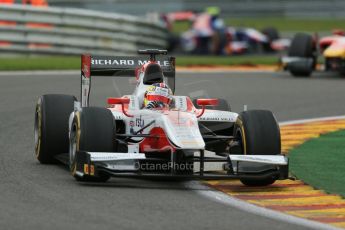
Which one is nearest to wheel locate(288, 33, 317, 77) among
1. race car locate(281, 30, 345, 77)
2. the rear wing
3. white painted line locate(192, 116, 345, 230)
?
race car locate(281, 30, 345, 77)

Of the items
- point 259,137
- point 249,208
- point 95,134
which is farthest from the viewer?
point 259,137

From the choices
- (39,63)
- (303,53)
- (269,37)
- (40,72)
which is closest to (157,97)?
(40,72)

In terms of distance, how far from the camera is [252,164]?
1048 cm

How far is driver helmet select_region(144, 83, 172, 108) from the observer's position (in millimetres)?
11461

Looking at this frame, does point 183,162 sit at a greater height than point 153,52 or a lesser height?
lesser

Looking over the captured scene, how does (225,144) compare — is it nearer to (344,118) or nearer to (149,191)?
(149,191)

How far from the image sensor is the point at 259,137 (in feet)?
35.4

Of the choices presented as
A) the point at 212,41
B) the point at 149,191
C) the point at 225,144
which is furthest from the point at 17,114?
the point at 212,41

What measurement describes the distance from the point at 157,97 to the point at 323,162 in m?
1.99

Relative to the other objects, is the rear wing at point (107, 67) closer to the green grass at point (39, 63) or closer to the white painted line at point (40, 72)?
the white painted line at point (40, 72)

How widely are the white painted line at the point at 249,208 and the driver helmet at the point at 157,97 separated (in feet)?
3.18

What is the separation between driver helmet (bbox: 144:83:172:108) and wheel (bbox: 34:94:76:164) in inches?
39.1

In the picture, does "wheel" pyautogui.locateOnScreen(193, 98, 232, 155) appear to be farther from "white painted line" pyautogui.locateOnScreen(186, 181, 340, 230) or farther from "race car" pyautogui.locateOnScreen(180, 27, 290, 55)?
"race car" pyautogui.locateOnScreen(180, 27, 290, 55)

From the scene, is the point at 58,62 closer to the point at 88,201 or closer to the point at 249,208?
the point at 88,201
